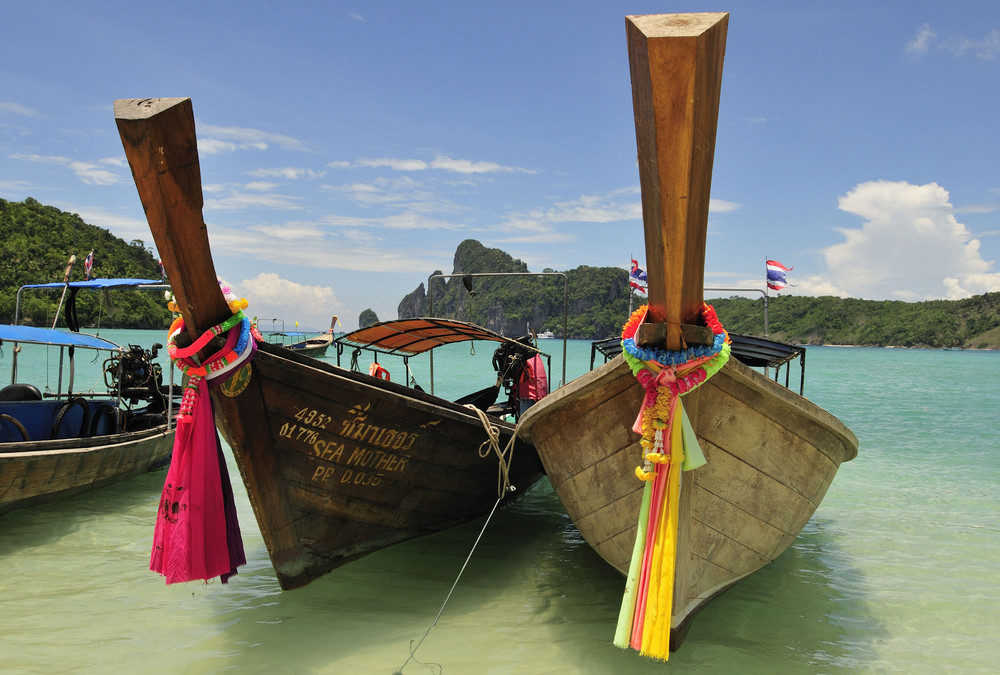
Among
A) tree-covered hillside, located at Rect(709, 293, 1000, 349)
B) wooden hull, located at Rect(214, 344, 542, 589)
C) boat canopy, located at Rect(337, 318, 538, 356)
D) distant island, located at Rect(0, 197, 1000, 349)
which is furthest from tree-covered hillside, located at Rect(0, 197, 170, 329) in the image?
tree-covered hillside, located at Rect(709, 293, 1000, 349)

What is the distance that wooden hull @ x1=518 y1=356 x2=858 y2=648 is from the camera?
3721 mm

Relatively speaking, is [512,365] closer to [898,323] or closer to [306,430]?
[306,430]

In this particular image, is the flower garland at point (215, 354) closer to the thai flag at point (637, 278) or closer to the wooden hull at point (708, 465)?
the wooden hull at point (708, 465)

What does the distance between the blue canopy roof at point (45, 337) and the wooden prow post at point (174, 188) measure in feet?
15.6

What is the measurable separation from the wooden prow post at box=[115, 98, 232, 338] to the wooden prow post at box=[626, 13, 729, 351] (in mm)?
1922

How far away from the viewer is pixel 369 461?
15.8 feet

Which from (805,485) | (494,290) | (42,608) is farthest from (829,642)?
(494,290)

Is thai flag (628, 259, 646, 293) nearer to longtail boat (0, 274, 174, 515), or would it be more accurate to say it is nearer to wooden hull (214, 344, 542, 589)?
wooden hull (214, 344, 542, 589)

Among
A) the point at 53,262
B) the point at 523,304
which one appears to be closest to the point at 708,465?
the point at 53,262

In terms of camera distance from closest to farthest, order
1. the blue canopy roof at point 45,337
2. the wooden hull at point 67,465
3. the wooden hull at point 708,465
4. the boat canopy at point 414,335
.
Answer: the wooden hull at point 708,465 < the wooden hull at point 67,465 < the boat canopy at point 414,335 < the blue canopy roof at point 45,337

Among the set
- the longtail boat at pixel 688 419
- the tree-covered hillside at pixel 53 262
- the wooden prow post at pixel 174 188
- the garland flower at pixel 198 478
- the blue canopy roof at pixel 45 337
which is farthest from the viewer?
the tree-covered hillside at pixel 53 262

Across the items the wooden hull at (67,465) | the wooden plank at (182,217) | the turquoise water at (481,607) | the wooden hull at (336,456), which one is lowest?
the turquoise water at (481,607)

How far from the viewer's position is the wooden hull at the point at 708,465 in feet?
12.2

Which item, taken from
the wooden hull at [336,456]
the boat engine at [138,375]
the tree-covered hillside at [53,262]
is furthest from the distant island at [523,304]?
the wooden hull at [336,456]
